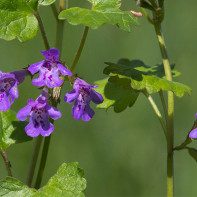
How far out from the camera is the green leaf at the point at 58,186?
254 centimetres

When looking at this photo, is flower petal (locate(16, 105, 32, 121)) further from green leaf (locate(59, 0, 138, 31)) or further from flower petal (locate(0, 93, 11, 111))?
green leaf (locate(59, 0, 138, 31))

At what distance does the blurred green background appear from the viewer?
511 centimetres

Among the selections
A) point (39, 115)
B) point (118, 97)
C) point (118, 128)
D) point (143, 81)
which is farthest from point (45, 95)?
point (118, 128)

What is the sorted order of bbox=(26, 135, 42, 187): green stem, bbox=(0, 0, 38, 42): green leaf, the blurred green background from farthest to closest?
the blurred green background < bbox=(26, 135, 42, 187): green stem < bbox=(0, 0, 38, 42): green leaf

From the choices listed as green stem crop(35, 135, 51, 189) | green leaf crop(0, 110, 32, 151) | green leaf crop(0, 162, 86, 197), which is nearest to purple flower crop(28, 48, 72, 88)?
green stem crop(35, 135, 51, 189)

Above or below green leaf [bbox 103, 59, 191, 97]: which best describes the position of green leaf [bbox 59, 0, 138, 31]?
above

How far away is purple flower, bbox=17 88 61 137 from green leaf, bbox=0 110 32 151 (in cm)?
41

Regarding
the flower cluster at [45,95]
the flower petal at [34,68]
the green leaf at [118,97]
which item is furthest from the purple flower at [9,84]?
the green leaf at [118,97]

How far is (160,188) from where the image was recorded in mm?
5082

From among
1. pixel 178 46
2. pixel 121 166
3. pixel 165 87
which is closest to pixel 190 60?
pixel 178 46

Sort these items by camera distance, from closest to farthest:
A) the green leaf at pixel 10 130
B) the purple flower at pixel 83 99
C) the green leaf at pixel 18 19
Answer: the green leaf at pixel 18 19 < the purple flower at pixel 83 99 < the green leaf at pixel 10 130

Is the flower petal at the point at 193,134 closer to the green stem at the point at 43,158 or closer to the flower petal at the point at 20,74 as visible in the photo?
the green stem at the point at 43,158

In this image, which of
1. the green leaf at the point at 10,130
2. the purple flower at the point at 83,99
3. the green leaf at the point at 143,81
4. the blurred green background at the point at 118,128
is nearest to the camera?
the purple flower at the point at 83,99

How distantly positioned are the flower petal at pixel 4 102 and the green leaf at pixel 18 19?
0.29m
